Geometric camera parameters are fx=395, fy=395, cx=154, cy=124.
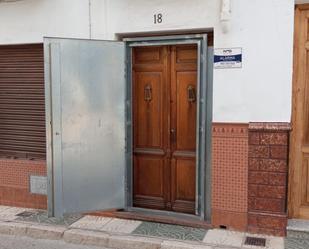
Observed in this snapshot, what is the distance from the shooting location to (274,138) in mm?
4586

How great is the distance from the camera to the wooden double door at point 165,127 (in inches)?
203

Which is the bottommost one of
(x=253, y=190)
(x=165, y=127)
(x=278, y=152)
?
(x=253, y=190)

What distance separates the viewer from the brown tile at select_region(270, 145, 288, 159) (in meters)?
4.58

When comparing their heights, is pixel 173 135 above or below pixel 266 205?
above

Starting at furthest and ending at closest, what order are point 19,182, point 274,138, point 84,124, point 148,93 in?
point 19,182 → point 148,93 → point 84,124 → point 274,138

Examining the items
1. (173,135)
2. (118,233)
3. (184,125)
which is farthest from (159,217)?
(184,125)

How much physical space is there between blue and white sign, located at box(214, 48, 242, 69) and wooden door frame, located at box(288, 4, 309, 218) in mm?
734

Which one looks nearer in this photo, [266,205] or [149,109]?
[266,205]

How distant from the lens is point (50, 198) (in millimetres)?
4855

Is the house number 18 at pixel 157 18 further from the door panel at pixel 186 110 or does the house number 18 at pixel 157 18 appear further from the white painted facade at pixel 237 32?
the door panel at pixel 186 110

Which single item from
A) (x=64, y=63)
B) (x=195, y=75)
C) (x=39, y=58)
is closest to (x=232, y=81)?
(x=195, y=75)

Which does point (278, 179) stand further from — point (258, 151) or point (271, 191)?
point (258, 151)

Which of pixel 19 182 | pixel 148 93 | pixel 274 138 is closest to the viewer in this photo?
pixel 274 138

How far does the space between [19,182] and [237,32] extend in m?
3.72
